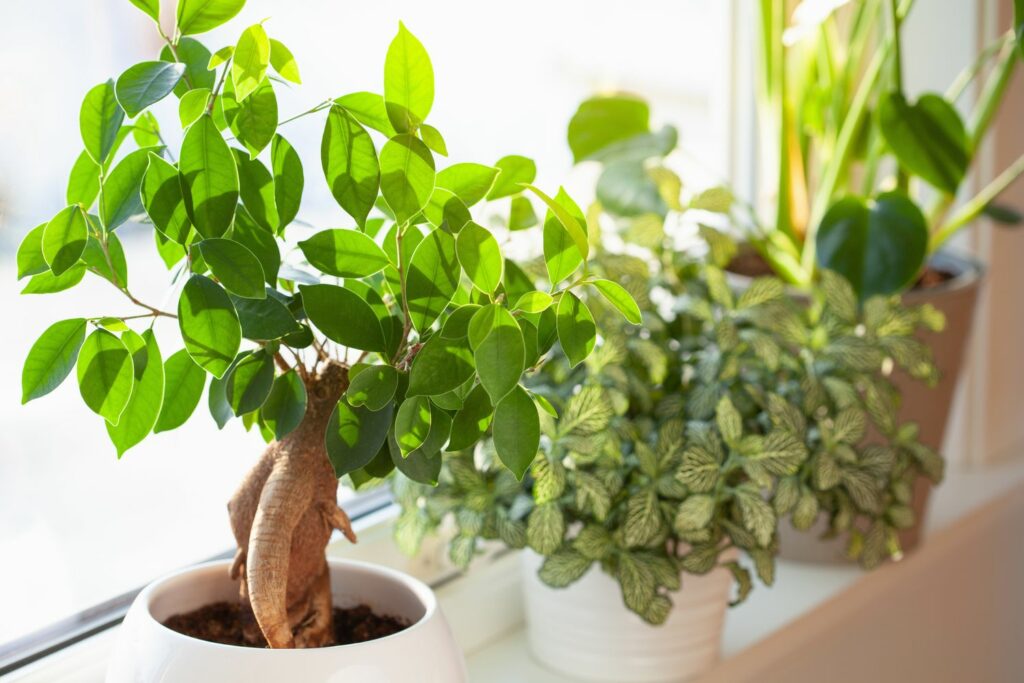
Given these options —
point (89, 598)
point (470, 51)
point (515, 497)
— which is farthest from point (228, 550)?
point (470, 51)

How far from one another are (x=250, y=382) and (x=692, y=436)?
36cm

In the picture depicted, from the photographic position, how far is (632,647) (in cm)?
82

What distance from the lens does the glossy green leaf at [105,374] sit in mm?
499

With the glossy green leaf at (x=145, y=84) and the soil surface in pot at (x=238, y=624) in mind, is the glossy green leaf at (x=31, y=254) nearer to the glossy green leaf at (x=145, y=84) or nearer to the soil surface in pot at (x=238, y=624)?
the glossy green leaf at (x=145, y=84)

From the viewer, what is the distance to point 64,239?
1.52ft

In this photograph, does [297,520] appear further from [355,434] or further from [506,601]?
[506,601]

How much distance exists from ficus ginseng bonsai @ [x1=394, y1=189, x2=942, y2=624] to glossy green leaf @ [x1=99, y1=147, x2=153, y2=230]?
0.29 m

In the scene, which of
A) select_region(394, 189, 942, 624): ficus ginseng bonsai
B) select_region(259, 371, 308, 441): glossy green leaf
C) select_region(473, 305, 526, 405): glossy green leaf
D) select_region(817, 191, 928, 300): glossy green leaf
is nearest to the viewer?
select_region(473, 305, 526, 405): glossy green leaf

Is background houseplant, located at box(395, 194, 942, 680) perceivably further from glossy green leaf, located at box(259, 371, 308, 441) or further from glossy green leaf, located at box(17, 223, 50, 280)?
glossy green leaf, located at box(17, 223, 50, 280)

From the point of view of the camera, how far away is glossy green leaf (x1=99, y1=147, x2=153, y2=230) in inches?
19.1

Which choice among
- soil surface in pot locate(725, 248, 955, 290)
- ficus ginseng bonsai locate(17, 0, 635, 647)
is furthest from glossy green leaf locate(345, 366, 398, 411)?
soil surface in pot locate(725, 248, 955, 290)

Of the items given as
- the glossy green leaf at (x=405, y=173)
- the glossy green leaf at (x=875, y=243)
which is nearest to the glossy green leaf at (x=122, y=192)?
the glossy green leaf at (x=405, y=173)

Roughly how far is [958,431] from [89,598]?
3.78 ft

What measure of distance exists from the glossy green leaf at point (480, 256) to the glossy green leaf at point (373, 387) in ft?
0.23
